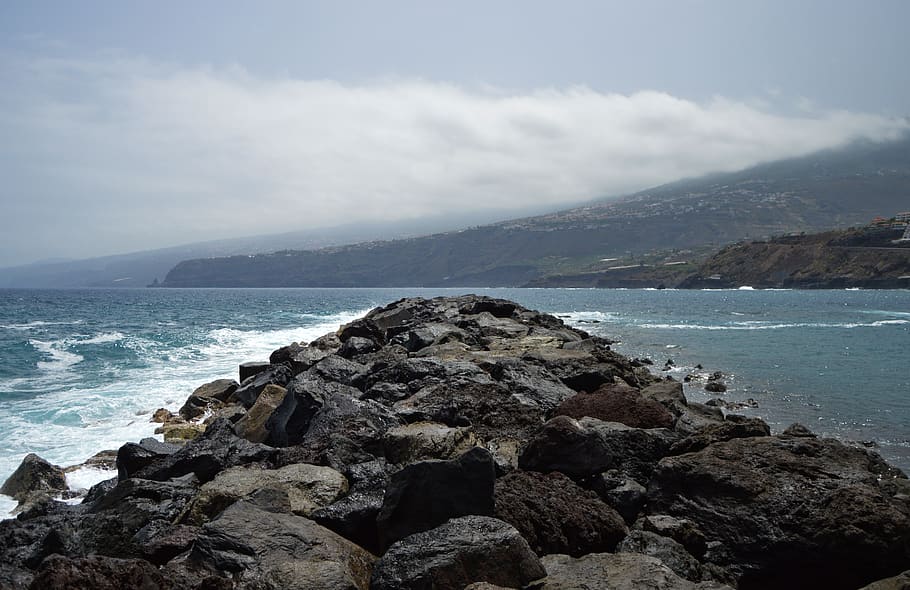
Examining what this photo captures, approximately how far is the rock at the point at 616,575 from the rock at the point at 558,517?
1.64 feet

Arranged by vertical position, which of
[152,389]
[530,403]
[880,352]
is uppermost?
[530,403]

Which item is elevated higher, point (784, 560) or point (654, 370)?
point (784, 560)

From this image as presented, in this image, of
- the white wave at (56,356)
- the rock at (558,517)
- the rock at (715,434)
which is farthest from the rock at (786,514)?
the white wave at (56,356)

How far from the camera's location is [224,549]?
504 centimetres

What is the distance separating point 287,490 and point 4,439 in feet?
42.6

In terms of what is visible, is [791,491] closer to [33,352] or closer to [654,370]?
[654,370]

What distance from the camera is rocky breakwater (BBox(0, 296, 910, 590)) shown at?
4.80m

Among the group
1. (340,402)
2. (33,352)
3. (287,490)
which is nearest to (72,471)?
(340,402)

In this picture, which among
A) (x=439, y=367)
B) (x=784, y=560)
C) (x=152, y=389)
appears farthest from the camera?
(x=152, y=389)

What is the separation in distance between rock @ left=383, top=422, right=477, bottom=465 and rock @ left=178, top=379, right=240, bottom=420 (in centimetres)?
1140

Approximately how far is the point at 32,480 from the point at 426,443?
8485mm

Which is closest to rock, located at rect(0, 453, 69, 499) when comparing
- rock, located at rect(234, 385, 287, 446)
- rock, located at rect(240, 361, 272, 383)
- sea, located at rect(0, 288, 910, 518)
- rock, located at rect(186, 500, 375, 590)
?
sea, located at rect(0, 288, 910, 518)

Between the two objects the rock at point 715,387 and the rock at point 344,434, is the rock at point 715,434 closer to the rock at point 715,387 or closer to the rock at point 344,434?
the rock at point 344,434

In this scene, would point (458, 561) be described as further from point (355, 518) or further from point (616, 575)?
point (355, 518)
